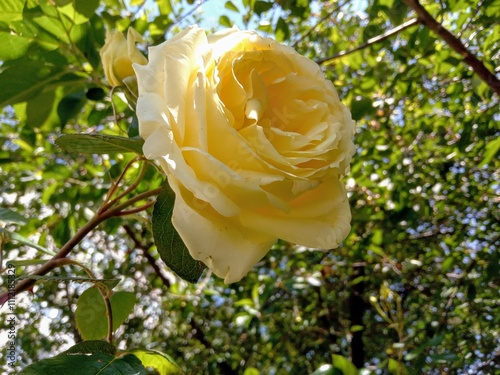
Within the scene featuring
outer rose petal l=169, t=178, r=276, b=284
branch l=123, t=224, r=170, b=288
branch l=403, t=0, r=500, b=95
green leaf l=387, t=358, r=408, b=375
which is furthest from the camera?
branch l=123, t=224, r=170, b=288

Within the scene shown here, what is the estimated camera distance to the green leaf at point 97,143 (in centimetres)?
44

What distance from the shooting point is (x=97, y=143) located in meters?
0.45

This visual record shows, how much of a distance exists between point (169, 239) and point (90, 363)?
0.13 metres

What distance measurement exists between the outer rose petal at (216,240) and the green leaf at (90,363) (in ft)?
0.43

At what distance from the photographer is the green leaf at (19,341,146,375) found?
37cm

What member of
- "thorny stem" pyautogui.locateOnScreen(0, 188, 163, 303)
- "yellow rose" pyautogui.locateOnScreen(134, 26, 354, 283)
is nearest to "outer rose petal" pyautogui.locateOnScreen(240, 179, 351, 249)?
"yellow rose" pyautogui.locateOnScreen(134, 26, 354, 283)

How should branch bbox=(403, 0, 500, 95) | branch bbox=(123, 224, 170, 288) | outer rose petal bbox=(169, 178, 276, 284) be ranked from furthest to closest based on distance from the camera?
branch bbox=(123, 224, 170, 288)
branch bbox=(403, 0, 500, 95)
outer rose petal bbox=(169, 178, 276, 284)

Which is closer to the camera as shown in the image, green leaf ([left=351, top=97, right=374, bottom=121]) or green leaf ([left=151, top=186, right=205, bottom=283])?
green leaf ([left=151, top=186, right=205, bottom=283])

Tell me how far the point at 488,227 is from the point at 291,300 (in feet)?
4.28

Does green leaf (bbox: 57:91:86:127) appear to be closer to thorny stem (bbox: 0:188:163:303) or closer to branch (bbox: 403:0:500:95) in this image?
thorny stem (bbox: 0:188:163:303)

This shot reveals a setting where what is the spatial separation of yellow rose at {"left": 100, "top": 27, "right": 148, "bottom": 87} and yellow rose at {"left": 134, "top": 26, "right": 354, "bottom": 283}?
0.11 m

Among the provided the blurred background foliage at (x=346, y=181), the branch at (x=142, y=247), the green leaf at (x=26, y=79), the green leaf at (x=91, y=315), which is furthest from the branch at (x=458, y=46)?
the branch at (x=142, y=247)

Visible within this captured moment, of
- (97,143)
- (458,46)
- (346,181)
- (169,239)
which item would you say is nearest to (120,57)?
(97,143)

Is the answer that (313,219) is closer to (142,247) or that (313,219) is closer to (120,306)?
(120,306)
